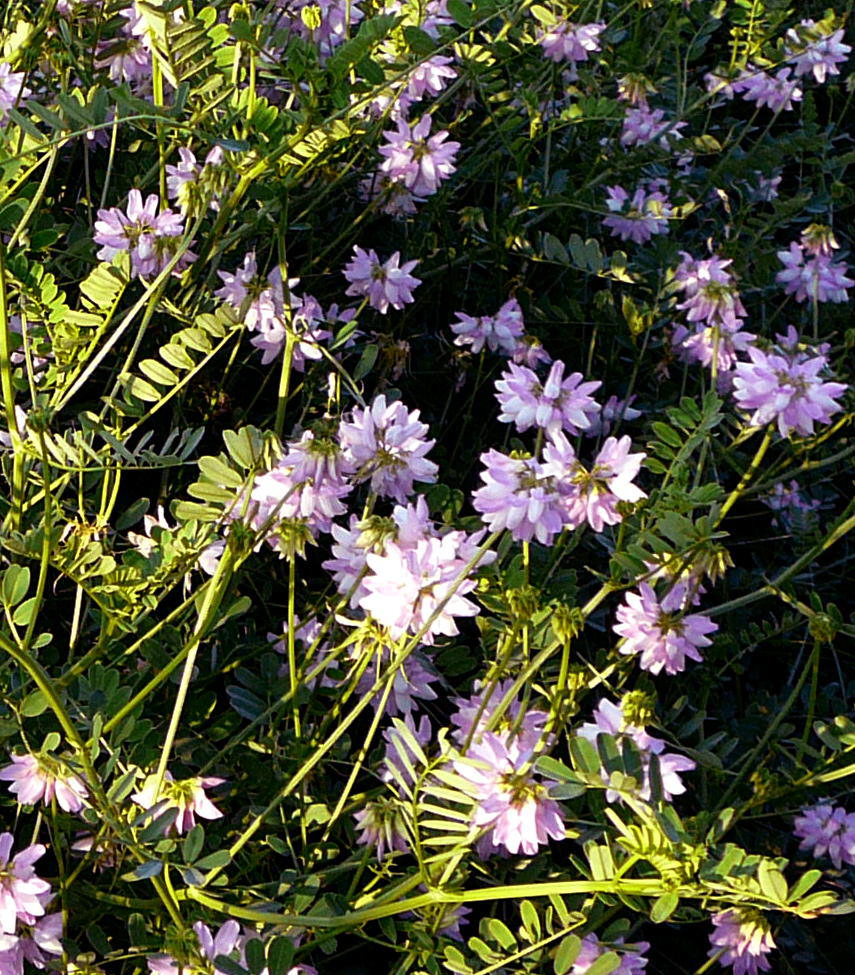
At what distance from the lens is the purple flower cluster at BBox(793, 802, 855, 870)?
142 centimetres

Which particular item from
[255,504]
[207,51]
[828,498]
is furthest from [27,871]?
[828,498]

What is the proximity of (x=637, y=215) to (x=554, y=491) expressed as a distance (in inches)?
35.5

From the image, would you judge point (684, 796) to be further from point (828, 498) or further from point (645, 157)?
point (645, 157)

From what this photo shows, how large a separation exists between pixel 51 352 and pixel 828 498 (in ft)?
3.62

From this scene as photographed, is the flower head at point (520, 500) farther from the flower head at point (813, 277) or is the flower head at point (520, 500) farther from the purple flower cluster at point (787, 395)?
the flower head at point (813, 277)

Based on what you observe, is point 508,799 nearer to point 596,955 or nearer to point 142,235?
point 596,955

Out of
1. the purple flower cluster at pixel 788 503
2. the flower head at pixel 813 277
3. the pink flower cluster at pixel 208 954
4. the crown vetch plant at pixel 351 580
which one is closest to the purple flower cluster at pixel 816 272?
the flower head at pixel 813 277

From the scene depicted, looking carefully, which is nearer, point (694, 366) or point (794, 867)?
point (794, 867)

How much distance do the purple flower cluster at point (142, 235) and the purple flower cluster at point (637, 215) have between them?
730 millimetres

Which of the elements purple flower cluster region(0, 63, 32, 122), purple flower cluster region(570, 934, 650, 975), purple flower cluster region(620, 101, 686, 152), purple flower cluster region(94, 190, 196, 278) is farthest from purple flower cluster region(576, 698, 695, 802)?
purple flower cluster region(620, 101, 686, 152)

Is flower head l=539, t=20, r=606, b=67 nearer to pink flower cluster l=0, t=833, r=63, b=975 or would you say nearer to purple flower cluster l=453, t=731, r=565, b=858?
purple flower cluster l=453, t=731, r=565, b=858

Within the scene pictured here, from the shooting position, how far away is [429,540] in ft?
3.56

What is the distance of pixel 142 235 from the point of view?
132cm

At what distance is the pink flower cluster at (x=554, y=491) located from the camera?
1.09 metres
